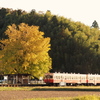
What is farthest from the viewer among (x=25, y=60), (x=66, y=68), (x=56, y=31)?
(x=56, y=31)

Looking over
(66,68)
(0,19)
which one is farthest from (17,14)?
(66,68)

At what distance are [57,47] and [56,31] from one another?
14269mm

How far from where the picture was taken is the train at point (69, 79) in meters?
73.6

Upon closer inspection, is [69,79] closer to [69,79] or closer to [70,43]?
[69,79]

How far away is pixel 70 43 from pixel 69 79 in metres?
54.2

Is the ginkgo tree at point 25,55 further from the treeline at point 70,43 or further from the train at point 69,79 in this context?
the treeline at point 70,43

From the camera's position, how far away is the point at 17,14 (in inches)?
6831

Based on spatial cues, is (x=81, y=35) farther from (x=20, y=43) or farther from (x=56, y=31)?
(x=20, y=43)

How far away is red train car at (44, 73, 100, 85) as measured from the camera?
73594 millimetres

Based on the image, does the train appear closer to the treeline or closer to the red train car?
the red train car

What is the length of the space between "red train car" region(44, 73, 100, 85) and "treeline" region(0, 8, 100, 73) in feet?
98.5

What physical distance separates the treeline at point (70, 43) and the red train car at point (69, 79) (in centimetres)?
3003

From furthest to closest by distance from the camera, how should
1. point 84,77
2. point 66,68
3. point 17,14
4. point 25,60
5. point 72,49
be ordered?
point 17,14
point 72,49
point 66,68
point 84,77
point 25,60

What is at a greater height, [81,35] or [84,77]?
[81,35]
